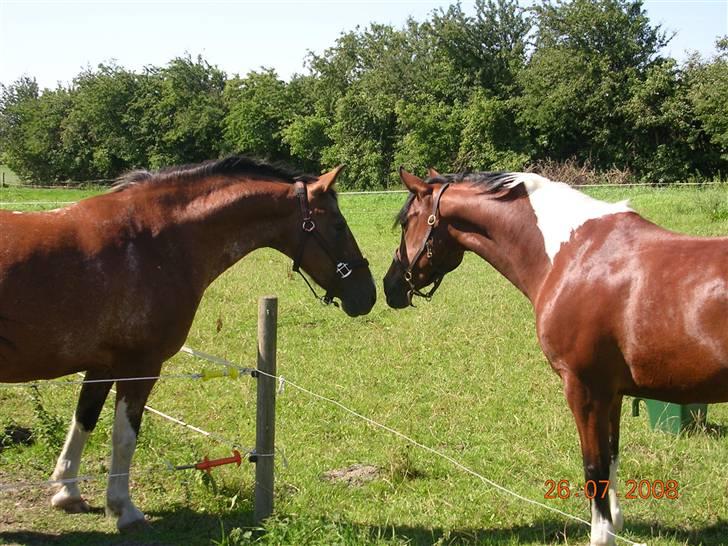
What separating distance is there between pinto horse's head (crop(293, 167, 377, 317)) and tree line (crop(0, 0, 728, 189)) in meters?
23.8

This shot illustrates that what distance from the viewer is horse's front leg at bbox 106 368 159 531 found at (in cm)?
384

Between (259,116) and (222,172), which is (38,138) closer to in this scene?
(259,116)

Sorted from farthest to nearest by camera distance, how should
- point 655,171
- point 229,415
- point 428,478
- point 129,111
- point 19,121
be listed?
point 19,121 < point 129,111 < point 655,171 < point 229,415 < point 428,478

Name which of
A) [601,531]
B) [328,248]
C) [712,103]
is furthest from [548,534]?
[712,103]

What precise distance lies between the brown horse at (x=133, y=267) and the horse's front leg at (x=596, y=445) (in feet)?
4.88

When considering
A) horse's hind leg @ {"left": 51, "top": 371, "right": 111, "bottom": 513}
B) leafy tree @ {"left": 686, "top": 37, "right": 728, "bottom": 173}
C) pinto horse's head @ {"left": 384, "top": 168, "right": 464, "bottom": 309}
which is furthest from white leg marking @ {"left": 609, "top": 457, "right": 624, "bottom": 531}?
leafy tree @ {"left": 686, "top": 37, "right": 728, "bottom": 173}

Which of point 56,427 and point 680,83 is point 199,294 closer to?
point 56,427

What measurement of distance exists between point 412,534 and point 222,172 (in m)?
2.42

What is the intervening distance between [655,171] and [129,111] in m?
32.7

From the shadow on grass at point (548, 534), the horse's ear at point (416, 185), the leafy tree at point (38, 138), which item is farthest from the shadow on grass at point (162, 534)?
the leafy tree at point (38, 138)

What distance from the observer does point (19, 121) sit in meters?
50.4

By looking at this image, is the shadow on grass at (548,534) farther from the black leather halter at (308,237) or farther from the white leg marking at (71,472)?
the white leg marking at (71,472)

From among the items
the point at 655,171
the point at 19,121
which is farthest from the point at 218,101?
the point at 655,171

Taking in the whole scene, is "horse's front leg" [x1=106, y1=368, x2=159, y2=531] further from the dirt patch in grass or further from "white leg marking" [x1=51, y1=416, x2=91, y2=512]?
the dirt patch in grass
